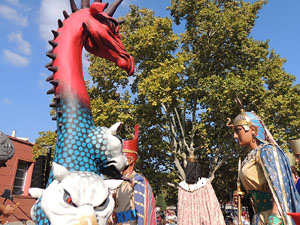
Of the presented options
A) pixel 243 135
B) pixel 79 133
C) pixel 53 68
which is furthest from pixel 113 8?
pixel 243 135

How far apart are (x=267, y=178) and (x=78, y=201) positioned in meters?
1.71

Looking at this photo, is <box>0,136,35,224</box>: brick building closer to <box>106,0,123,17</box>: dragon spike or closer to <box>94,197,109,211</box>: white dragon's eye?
<box>106,0,123,17</box>: dragon spike

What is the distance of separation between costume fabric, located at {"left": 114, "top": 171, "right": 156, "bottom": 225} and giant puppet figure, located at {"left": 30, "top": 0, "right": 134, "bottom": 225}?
1130 mm

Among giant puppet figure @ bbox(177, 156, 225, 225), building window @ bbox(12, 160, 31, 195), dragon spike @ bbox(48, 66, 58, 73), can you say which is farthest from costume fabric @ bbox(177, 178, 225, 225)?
building window @ bbox(12, 160, 31, 195)

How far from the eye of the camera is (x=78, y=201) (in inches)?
49.0

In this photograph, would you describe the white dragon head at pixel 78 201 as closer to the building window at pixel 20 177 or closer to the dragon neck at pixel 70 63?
the dragon neck at pixel 70 63

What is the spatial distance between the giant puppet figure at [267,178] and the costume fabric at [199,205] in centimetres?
183

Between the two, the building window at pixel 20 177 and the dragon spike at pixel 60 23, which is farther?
the building window at pixel 20 177

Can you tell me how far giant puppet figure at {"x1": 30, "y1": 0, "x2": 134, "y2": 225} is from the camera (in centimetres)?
127

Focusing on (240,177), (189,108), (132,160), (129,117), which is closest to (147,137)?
(129,117)

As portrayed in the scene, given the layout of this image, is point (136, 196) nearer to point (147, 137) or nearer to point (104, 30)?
point (104, 30)

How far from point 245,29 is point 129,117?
791 centimetres

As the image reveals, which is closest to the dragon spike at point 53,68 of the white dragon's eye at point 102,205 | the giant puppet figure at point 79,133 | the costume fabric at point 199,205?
the giant puppet figure at point 79,133

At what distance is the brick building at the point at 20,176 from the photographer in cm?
1162
